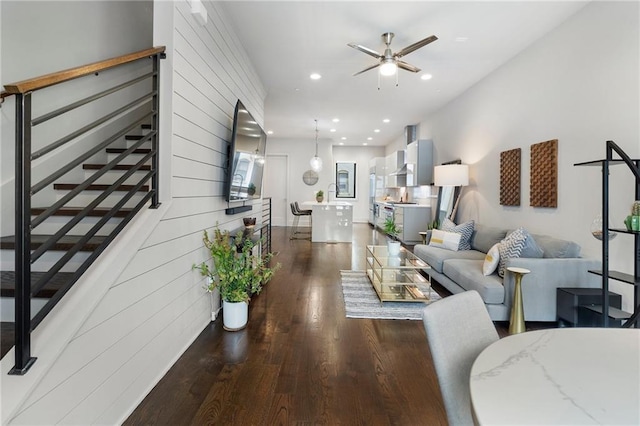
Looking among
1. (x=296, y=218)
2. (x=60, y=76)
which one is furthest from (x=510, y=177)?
(x=296, y=218)

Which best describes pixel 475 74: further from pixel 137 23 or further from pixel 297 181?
pixel 297 181

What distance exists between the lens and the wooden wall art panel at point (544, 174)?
11.2 ft

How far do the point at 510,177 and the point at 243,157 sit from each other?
11.4 feet

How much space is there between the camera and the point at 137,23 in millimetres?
3107

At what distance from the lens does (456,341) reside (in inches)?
40.1

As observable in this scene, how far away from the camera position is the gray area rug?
10.4ft

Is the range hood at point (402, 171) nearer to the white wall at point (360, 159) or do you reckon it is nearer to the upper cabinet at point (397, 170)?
the upper cabinet at point (397, 170)

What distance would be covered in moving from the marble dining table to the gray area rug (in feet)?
6.45

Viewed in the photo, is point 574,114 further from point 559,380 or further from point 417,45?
point 559,380

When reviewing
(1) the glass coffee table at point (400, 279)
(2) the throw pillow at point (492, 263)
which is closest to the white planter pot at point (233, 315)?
(1) the glass coffee table at point (400, 279)

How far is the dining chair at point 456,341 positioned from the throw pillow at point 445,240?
3.55 metres

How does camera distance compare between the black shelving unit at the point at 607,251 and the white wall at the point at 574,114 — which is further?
the white wall at the point at 574,114

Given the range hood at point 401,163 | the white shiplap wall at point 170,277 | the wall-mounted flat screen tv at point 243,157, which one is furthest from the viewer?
the range hood at point 401,163

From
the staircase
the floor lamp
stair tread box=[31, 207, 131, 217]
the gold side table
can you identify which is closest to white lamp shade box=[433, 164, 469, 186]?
the floor lamp
